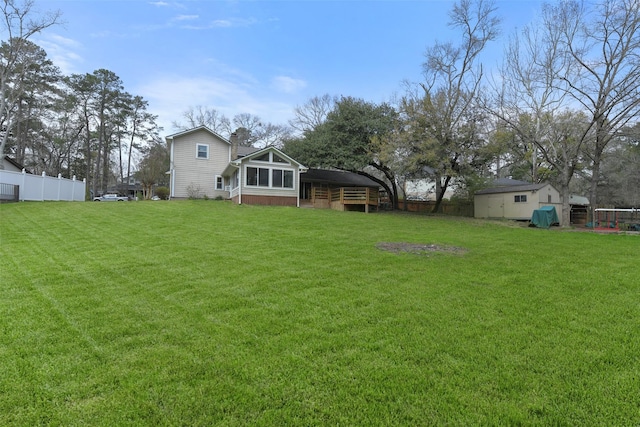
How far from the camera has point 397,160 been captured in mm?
19266

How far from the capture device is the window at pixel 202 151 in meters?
23.3

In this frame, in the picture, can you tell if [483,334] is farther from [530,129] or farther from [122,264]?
[530,129]

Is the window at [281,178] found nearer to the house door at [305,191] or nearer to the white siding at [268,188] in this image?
the white siding at [268,188]

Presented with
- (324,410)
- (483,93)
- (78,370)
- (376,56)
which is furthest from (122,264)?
(483,93)

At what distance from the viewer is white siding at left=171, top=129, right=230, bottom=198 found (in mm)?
22672

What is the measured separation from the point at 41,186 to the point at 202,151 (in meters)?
9.57

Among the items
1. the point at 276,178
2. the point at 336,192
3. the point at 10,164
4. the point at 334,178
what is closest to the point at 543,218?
the point at 336,192

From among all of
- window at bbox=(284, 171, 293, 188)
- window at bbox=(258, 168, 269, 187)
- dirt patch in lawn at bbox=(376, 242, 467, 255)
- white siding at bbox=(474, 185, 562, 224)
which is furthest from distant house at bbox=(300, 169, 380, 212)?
dirt patch in lawn at bbox=(376, 242, 467, 255)

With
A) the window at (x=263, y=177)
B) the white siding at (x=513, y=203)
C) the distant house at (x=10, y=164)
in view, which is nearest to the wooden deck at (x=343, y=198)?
the window at (x=263, y=177)

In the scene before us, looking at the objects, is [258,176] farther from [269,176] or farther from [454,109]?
[454,109]

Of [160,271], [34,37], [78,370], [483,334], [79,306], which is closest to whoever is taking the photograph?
[78,370]

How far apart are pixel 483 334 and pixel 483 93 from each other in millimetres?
19902

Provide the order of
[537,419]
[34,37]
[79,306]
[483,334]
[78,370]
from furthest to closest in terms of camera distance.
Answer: [34,37], [79,306], [483,334], [78,370], [537,419]

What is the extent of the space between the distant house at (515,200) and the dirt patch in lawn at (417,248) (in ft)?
55.3
